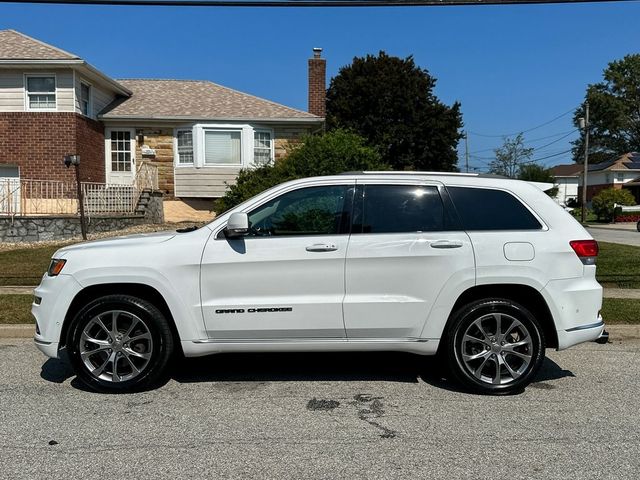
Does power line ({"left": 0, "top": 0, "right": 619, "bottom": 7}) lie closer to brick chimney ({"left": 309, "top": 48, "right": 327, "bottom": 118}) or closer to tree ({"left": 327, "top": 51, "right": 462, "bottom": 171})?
brick chimney ({"left": 309, "top": 48, "right": 327, "bottom": 118})

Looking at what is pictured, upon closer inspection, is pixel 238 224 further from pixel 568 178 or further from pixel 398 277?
pixel 568 178

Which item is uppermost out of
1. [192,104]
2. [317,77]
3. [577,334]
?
[317,77]

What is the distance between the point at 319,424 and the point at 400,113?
30790mm

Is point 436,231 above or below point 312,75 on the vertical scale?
below

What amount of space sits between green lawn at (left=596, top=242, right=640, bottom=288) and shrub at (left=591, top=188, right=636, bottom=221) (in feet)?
89.5

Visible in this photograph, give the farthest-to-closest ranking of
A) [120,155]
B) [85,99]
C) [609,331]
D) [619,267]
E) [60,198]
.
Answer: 1. [120,155]
2. [85,99]
3. [60,198]
4. [619,267]
5. [609,331]

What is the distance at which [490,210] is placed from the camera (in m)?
5.11

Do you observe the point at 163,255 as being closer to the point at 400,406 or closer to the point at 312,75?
the point at 400,406

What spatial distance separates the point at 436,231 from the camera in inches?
198

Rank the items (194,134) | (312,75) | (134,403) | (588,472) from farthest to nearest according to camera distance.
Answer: (312,75) → (194,134) → (134,403) → (588,472)

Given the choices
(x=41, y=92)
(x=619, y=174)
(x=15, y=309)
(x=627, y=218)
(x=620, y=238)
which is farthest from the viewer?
(x=619, y=174)

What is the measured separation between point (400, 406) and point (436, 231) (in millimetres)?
1499

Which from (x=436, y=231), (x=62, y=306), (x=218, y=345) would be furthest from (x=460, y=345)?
(x=62, y=306)

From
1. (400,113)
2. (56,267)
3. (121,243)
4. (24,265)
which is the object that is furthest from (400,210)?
(400,113)
